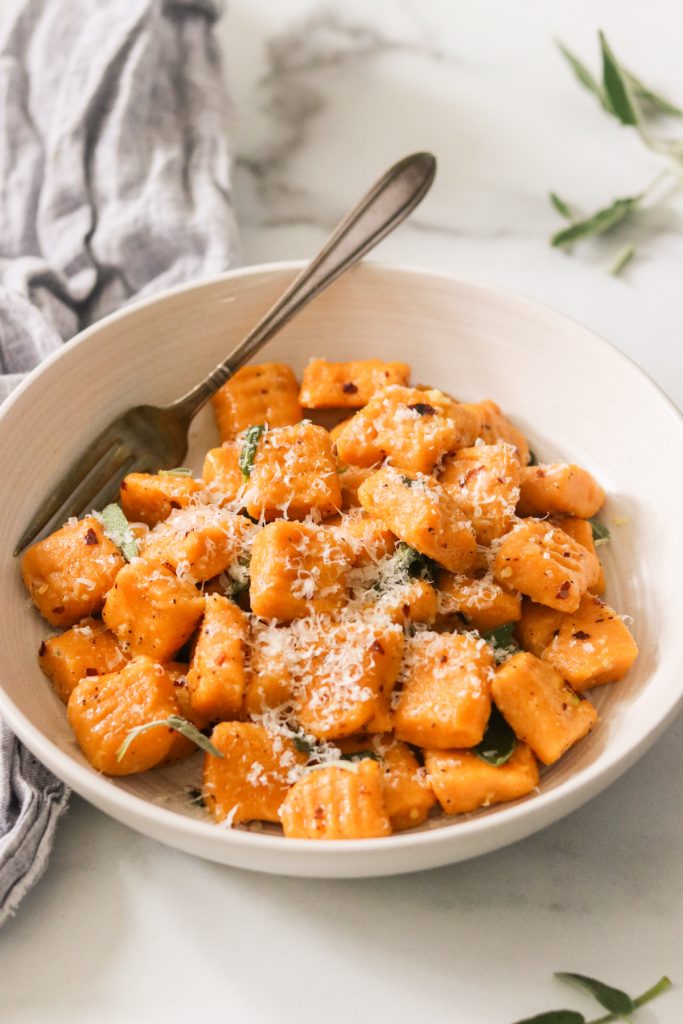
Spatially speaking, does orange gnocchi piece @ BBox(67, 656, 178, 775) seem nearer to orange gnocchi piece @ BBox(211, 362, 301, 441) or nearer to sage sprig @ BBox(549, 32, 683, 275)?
orange gnocchi piece @ BBox(211, 362, 301, 441)

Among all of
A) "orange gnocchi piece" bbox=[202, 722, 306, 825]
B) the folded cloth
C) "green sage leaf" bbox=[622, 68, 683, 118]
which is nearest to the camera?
"orange gnocchi piece" bbox=[202, 722, 306, 825]

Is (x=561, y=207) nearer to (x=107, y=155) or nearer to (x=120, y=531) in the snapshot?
(x=107, y=155)

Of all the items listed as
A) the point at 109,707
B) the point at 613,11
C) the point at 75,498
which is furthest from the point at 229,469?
the point at 613,11

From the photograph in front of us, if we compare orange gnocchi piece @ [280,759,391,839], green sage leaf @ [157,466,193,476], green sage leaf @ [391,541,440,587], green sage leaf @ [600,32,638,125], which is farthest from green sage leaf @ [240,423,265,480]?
green sage leaf @ [600,32,638,125]

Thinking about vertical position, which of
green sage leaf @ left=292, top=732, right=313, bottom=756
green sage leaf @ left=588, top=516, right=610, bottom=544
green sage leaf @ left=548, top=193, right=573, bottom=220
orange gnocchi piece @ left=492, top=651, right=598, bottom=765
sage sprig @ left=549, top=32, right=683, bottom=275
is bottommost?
green sage leaf @ left=292, top=732, right=313, bottom=756

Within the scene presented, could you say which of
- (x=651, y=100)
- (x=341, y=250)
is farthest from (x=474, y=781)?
(x=651, y=100)

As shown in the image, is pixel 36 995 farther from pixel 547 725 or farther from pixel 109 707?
pixel 547 725

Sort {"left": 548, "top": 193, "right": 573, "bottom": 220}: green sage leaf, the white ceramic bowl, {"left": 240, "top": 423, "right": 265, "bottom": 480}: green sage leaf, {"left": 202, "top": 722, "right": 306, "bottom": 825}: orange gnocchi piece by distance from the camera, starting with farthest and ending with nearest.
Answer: {"left": 548, "top": 193, "right": 573, "bottom": 220}: green sage leaf < {"left": 240, "top": 423, "right": 265, "bottom": 480}: green sage leaf < {"left": 202, "top": 722, "right": 306, "bottom": 825}: orange gnocchi piece < the white ceramic bowl
